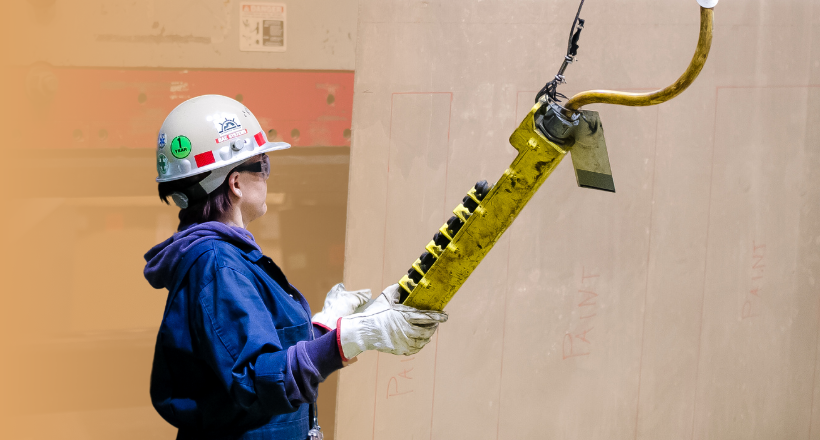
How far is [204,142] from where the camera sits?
1.55 meters

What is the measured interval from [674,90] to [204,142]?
86 cm

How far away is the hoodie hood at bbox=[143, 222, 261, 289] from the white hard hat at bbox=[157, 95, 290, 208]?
100 mm

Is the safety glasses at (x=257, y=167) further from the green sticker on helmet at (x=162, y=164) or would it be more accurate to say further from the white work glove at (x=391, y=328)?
the white work glove at (x=391, y=328)

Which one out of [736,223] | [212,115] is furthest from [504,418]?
[212,115]

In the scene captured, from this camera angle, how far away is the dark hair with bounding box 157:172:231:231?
1.55 meters

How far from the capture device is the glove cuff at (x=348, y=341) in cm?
138

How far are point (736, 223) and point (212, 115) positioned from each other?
79.8 inches

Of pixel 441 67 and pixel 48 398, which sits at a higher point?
pixel 441 67

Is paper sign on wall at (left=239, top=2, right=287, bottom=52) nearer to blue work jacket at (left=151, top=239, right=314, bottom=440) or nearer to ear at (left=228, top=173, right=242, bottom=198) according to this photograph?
ear at (left=228, top=173, right=242, bottom=198)

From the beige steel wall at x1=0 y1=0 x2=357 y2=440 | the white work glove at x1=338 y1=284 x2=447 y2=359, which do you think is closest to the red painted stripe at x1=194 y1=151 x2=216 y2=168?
the white work glove at x1=338 y1=284 x2=447 y2=359

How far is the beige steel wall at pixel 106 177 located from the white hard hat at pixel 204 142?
1.63ft

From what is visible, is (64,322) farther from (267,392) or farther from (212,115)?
(267,392)

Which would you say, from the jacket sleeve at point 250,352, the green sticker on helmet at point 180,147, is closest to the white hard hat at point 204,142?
the green sticker on helmet at point 180,147

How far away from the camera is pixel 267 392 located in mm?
1304
